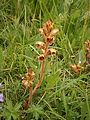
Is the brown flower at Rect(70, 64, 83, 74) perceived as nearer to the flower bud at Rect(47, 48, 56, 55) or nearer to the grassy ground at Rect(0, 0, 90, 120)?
the grassy ground at Rect(0, 0, 90, 120)

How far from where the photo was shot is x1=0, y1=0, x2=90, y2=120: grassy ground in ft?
6.13

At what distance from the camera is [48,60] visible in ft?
7.20

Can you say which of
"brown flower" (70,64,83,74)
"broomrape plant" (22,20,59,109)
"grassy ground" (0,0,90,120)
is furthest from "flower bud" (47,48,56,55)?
"brown flower" (70,64,83,74)

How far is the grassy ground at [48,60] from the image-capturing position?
187 centimetres

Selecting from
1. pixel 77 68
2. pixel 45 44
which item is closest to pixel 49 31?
pixel 45 44

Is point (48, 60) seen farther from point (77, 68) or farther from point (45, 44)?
point (45, 44)

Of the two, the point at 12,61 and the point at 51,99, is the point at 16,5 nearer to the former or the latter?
the point at 12,61

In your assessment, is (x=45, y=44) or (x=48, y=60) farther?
(x=48, y=60)

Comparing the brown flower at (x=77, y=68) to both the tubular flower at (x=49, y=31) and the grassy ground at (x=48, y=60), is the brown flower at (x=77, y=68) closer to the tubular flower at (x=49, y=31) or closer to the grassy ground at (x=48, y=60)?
the grassy ground at (x=48, y=60)

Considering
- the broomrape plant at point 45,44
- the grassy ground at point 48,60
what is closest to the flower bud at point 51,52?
the broomrape plant at point 45,44

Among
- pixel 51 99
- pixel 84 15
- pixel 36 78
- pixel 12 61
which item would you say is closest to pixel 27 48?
pixel 12 61

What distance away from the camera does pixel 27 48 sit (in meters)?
2.18

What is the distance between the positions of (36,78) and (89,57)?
33 cm

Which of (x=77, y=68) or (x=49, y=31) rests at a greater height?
(x=49, y=31)
